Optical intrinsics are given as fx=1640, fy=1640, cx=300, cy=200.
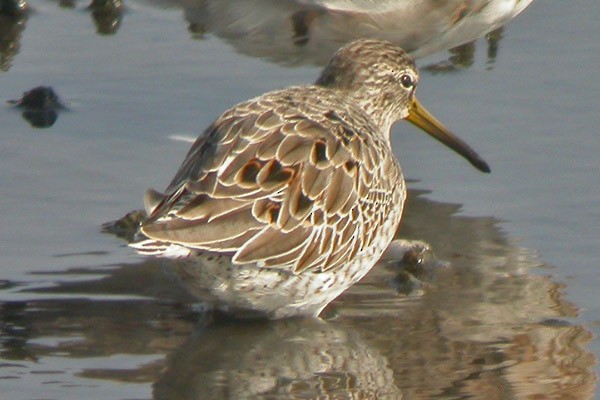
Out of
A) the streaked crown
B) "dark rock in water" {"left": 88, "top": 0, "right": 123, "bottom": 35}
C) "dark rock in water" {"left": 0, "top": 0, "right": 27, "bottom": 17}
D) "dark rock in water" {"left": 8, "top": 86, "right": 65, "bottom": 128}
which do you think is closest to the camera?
the streaked crown

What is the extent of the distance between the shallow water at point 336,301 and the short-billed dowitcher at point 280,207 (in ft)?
→ 0.79

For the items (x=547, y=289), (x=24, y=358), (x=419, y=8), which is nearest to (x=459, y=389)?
(x=547, y=289)

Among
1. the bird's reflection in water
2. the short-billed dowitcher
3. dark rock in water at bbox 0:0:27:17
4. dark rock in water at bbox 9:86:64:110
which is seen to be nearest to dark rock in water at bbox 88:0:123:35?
dark rock in water at bbox 0:0:27:17

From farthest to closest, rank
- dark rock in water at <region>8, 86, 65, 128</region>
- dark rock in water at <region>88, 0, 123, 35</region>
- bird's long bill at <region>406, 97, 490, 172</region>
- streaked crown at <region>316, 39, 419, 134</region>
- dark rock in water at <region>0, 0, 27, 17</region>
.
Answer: dark rock in water at <region>0, 0, 27, 17</region> < dark rock in water at <region>88, 0, 123, 35</region> < dark rock in water at <region>8, 86, 65, 128</region> < bird's long bill at <region>406, 97, 490, 172</region> < streaked crown at <region>316, 39, 419, 134</region>

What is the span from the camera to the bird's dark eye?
26.4ft

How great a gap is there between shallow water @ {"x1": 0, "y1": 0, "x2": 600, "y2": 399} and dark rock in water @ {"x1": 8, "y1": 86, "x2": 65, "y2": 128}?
0.18ft

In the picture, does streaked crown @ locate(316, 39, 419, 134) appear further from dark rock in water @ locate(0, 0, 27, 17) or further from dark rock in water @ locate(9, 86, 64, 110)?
dark rock in water @ locate(0, 0, 27, 17)

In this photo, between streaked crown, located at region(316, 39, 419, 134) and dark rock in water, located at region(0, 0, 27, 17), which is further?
dark rock in water, located at region(0, 0, 27, 17)

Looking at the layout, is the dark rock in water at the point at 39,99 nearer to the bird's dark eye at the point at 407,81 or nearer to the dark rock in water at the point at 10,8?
the dark rock in water at the point at 10,8

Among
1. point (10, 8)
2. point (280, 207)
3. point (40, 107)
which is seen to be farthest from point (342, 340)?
point (10, 8)

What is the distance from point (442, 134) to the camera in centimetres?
820

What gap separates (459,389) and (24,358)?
1693 millimetres

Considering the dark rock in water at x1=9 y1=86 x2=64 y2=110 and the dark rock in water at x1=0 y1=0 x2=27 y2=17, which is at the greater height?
the dark rock in water at x1=0 y1=0 x2=27 y2=17

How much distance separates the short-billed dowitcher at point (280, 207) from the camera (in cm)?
645
